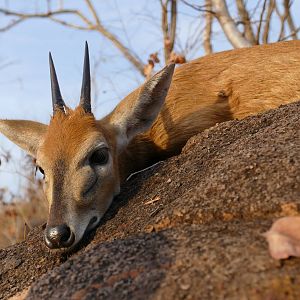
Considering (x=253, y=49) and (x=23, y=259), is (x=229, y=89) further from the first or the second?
(x=23, y=259)

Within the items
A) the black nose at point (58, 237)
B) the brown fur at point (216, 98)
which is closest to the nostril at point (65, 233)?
the black nose at point (58, 237)

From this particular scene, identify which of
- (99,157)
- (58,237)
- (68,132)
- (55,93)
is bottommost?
(58,237)

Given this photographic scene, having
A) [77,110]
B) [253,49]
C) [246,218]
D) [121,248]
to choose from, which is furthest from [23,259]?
[253,49]

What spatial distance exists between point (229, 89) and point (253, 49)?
2.08ft

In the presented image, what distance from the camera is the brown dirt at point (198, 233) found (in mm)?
3188

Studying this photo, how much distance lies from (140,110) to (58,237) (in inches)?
69.3

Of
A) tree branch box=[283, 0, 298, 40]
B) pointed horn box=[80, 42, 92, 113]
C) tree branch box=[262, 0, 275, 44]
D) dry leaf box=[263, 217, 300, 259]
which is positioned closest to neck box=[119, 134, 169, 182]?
pointed horn box=[80, 42, 92, 113]

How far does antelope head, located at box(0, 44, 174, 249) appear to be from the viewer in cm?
510

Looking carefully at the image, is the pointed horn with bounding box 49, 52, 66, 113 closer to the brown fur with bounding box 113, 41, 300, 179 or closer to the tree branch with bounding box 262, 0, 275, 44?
the brown fur with bounding box 113, 41, 300, 179

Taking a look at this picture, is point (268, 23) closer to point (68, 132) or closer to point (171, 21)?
point (171, 21)

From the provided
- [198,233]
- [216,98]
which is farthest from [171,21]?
[198,233]

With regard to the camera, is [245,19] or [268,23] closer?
[268,23]

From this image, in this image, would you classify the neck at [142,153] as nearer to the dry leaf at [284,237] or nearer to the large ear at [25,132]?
the large ear at [25,132]

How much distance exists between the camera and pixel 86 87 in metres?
6.17
